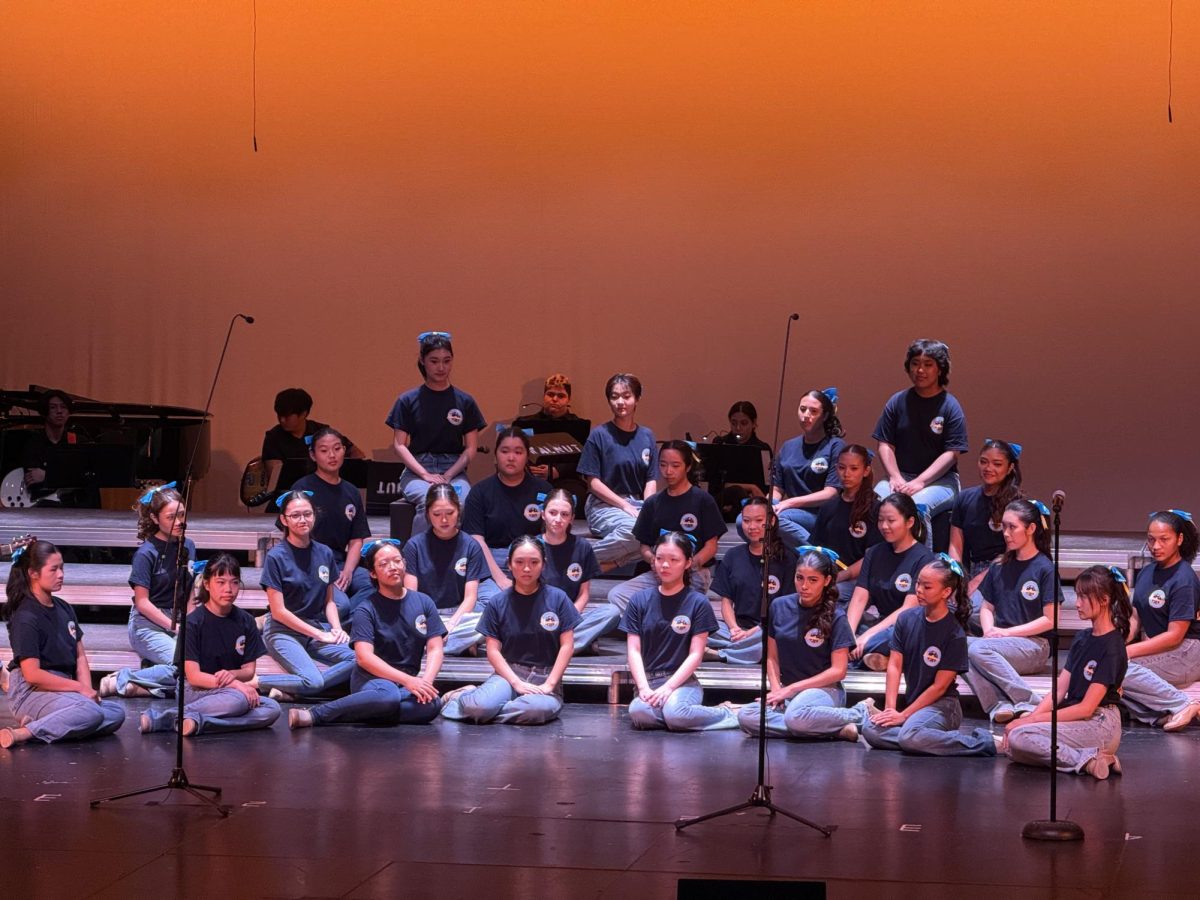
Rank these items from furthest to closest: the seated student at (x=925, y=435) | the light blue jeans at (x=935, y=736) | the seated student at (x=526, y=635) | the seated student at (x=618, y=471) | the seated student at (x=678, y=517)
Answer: the seated student at (x=618, y=471)
the seated student at (x=925, y=435)
the seated student at (x=678, y=517)
the seated student at (x=526, y=635)
the light blue jeans at (x=935, y=736)

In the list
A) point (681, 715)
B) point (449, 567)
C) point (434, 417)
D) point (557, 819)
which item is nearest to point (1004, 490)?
point (681, 715)

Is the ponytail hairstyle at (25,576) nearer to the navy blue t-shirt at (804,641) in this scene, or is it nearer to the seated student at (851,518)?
the navy blue t-shirt at (804,641)

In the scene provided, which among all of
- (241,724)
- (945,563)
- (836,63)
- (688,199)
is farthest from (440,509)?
(836,63)

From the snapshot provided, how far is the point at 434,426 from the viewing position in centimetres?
895

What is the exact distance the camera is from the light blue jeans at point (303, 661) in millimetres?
7547

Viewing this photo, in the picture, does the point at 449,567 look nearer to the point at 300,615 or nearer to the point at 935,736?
the point at 300,615

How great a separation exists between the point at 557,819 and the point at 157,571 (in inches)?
126

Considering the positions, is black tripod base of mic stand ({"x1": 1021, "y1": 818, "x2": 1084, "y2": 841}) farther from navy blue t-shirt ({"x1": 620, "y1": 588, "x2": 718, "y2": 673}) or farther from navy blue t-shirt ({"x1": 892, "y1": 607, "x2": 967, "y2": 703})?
navy blue t-shirt ({"x1": 620, "y1": 588, "x2": 718, "y2": 673})

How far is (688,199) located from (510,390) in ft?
6.41

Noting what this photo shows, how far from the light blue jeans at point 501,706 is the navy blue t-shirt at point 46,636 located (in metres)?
1.72

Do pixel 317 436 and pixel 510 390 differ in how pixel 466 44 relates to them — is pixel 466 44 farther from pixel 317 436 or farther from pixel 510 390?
pixel 317 436

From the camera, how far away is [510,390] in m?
11.7

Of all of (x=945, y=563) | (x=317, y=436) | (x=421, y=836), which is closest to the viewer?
(x=421, y=836)

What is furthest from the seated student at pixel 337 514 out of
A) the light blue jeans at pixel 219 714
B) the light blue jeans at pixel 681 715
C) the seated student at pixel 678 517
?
the light blue jeans at pixel 681 715
